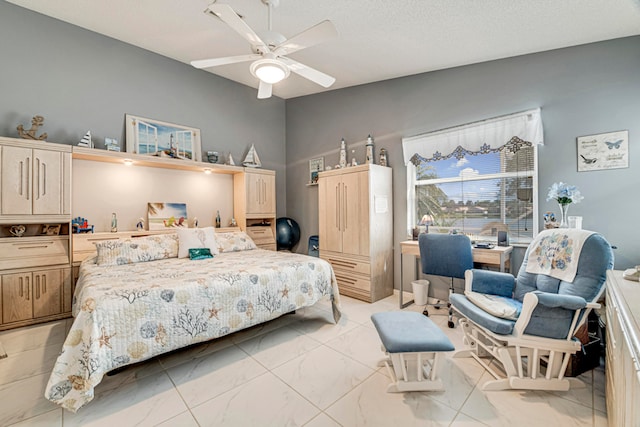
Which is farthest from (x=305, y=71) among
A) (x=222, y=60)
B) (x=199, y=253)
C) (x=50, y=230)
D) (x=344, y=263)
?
(x=50, y=230)

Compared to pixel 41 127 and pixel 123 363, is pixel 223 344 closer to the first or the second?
pixel 123 363

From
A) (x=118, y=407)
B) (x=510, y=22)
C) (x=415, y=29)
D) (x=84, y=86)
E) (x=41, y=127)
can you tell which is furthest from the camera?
(x=84, y=86)

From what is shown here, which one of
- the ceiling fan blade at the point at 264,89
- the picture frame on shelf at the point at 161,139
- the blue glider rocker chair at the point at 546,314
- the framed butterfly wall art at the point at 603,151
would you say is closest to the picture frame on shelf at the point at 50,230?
the picture frame on shelf at the point at 161,139

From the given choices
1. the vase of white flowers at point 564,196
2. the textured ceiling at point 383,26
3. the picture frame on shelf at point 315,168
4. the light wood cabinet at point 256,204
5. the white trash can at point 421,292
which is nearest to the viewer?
the textured ceiling at point 383,26

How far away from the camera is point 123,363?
1778 mm

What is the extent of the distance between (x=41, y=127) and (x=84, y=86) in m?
0.70

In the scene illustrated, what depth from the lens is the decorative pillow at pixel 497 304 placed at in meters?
1.98

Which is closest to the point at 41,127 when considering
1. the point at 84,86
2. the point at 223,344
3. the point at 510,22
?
the point at 84,86

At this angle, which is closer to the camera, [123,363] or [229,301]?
[123,363]

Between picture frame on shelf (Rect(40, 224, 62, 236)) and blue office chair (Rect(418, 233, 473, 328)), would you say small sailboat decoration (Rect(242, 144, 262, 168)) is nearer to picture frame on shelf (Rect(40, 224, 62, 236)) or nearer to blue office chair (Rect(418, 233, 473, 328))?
picture frame on shelf (Rect(40, 224, 62, 236))

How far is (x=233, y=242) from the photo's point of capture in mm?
3756

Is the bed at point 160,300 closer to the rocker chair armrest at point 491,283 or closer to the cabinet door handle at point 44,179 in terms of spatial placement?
the cabinet door handle at point 44,179

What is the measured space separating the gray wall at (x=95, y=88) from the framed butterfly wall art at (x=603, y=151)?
14.9 ft

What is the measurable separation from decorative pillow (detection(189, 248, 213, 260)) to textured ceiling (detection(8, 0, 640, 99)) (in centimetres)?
238
